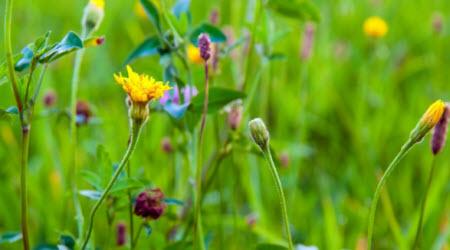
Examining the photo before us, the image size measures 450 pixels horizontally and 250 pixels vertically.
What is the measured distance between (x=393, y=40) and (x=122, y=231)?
151 cm

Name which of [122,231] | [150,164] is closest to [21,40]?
[150,164]

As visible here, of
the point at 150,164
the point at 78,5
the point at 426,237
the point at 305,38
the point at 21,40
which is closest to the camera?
the point at 426,237

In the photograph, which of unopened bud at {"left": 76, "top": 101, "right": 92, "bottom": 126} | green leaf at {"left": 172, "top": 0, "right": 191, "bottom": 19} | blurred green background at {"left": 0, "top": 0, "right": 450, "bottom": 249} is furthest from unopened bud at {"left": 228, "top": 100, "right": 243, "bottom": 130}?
unopened bud at {"left": 76, "top": 101, "right": 92, "bottom": 126}

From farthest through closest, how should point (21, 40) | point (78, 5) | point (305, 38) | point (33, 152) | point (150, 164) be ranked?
point (78, 5)
point (21, 40)
point (33, 152)
point (305, 38)
point (150, 164)

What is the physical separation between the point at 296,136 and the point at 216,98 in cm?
75

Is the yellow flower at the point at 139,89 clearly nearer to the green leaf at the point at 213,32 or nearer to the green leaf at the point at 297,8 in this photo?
the green leaf at the point at 213,32

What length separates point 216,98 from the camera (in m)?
0.99

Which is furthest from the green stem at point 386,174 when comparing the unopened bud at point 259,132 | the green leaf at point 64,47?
the green leaf at point 64,47

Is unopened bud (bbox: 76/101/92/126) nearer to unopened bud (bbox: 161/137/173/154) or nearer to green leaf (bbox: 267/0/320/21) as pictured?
unopened bud (bbox: 161/137/173/154)

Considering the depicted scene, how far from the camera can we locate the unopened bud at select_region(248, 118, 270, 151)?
2.55ft

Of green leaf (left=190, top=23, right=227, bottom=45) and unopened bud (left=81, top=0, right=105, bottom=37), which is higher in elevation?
unopened bud (left=81, top=0, right=105, bottom=37)

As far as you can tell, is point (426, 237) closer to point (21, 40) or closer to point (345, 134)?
point (345, 134)

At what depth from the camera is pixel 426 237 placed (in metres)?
1.36

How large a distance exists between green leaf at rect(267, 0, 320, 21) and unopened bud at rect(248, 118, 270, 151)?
0.45 meters
